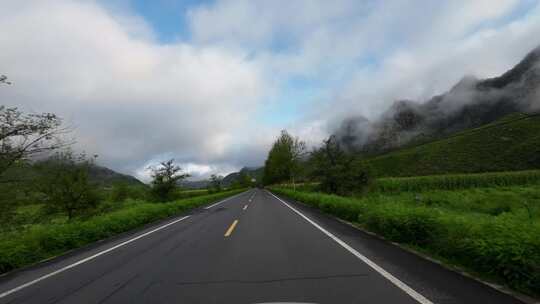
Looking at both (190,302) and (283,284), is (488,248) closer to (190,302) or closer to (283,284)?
(283,284)

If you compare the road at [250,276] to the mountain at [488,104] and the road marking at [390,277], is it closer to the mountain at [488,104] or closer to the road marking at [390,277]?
the road marking at [390,277]

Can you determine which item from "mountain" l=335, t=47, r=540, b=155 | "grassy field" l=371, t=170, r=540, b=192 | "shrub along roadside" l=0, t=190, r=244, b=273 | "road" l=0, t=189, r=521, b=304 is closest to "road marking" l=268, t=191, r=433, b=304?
"road" l=0, t=189, r=521, b=304

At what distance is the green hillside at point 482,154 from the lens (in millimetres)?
69250

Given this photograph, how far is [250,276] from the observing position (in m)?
4.97

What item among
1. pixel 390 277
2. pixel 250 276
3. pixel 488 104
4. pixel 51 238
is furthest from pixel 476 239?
pixel 488 104

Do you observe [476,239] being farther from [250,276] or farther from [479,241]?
[250,276]

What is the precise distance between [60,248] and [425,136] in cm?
19975

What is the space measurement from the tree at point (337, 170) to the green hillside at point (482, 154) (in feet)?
129

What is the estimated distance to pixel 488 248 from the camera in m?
4.66

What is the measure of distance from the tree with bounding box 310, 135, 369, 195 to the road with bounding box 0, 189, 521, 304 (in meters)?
19.1

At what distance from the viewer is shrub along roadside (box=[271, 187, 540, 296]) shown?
4023 mm

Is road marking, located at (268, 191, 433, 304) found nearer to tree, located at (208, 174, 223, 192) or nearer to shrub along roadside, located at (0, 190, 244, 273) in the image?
shrub along roadside, located at (0, 190, 244, 273)

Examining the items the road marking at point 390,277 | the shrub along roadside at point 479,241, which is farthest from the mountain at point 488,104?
the road marking at point 390,277

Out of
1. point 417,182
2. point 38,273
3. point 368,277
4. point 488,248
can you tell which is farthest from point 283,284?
point 417,182
